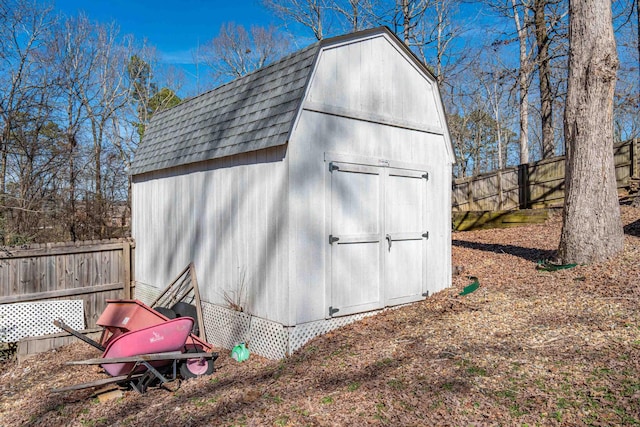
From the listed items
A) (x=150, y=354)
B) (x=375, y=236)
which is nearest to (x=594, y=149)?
(x=375, y=236)

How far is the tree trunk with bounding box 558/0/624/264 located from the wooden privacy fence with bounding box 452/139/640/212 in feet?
23.2

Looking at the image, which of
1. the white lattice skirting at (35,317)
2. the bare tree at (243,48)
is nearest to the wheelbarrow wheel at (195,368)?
the white lattice skirting at (35,317)

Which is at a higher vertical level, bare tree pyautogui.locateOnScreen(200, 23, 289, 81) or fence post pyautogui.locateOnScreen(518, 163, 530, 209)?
bare tree pyautogui.locateOnScreen(200, 23, 289, 81)

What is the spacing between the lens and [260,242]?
514 centimetres

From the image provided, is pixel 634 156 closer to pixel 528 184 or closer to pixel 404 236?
pixel 528 184

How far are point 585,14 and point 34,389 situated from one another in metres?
8.86


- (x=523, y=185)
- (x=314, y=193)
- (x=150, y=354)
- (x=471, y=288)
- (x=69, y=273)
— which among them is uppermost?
(x=523, y=185)

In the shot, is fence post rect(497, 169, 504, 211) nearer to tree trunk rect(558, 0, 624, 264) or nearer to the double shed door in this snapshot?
tree trunk rect(558, 0, 624, 264)

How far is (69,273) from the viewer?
728 cm

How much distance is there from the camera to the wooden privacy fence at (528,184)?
13.0m

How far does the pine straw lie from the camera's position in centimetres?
323

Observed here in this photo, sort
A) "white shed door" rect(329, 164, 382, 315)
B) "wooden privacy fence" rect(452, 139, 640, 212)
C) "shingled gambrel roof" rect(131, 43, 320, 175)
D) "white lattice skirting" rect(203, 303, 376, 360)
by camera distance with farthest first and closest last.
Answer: "wooden privacy fence" rect(452, 139, 640, 212)
"white shed door" rect(329, 164, 382, 315)
"shingled gambrel roof" rect(131, 43, 320, 175)
"white lattice skirting" rect(203, 303, 376, 360)

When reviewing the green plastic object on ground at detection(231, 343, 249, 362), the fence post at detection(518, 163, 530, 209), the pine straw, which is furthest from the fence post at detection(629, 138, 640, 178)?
the green plastic object on ground at detection(231, 343, 249, 362)

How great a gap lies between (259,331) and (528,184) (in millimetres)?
11929
